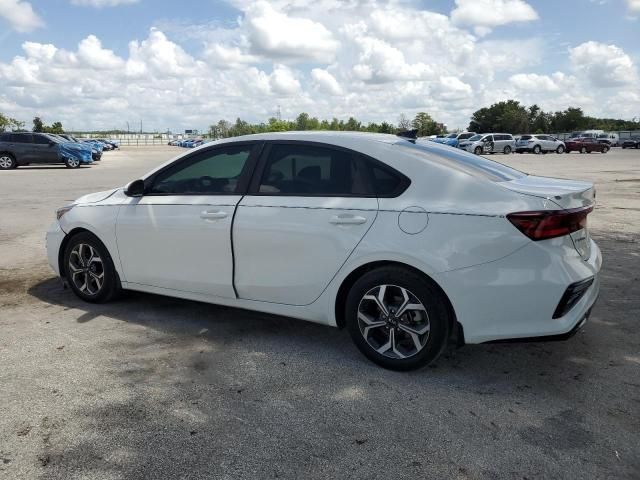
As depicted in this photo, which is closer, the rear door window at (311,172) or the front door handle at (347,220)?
the front door handle at (347,220)

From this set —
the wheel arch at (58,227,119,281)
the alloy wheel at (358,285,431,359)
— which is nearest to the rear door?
the wheel arch at (58,227,119,281)

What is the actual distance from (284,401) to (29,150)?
24.9m

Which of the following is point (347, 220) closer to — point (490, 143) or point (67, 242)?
point (67, 242)

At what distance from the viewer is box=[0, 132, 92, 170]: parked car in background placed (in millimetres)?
24234

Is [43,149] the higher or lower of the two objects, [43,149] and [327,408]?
the higher

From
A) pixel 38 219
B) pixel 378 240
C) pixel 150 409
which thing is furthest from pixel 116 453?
pixel 38 219

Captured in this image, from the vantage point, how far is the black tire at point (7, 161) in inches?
954

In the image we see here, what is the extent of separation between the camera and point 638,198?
522 inches

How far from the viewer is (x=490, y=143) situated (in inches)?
1730

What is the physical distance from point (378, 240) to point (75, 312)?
Answer: 2.90 m

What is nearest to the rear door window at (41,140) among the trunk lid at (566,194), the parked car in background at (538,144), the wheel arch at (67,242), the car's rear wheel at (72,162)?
the car's rear wheel at (72,162)

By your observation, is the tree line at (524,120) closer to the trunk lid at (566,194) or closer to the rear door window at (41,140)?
the rear door window at (41,140)

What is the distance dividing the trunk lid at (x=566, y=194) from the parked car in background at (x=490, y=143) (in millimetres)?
39701

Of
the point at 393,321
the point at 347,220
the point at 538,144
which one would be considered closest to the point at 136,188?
the point at 347,220
